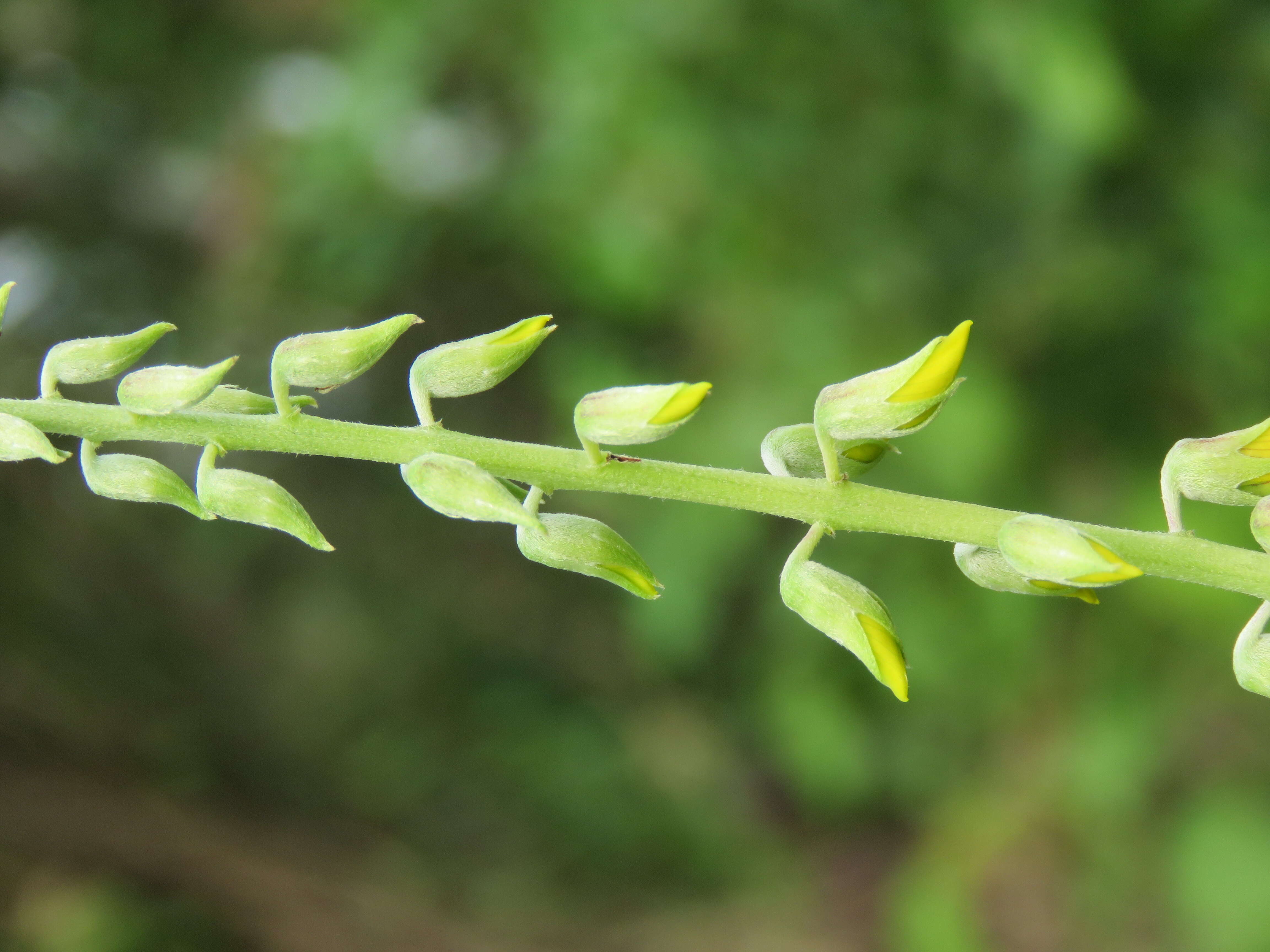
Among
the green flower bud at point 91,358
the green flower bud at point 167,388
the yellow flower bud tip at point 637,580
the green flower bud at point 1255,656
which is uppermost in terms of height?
the green flower bud at point 91,358

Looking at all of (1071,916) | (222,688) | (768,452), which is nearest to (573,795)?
(222,688)

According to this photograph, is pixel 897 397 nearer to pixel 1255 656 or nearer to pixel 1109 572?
pixel 1109 572

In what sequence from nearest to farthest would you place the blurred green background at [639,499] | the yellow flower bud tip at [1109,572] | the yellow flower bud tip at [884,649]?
1. the yellow flower bud tip at [1109,572]
2. the yellow flower bud tip at [884,649]
3. the blurred green background at [639,499]

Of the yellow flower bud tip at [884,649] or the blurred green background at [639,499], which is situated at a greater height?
the blurred green background at [639,499]

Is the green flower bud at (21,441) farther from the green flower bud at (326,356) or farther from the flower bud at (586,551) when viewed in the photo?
the flower bud at (586,551)

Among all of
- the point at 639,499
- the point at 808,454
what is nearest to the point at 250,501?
the point at 808,454

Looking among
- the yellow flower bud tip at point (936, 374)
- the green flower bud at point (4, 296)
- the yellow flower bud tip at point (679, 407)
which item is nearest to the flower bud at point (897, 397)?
the yellow flower bud tip at point (936, 374)

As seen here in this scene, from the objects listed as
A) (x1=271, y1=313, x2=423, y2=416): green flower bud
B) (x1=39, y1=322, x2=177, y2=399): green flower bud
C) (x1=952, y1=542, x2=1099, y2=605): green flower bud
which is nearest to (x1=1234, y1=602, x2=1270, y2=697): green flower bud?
(x1=952, y1=542, x2=1099, y2=605): green flower bud

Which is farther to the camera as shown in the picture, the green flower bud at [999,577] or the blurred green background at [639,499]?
the blurred green background at [639,499]

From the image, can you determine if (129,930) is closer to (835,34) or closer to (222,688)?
(222,688)
